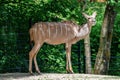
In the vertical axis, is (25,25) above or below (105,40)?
above

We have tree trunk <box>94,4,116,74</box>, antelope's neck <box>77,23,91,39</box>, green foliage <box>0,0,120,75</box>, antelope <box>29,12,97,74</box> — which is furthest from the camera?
green foliage <box>0,0,120,75</box>

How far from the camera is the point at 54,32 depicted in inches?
405

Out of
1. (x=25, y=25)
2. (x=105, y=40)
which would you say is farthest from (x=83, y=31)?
(x=25, y=25)

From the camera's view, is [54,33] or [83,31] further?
[83,31]

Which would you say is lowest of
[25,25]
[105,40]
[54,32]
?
[105,40]

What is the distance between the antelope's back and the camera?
10.2 m

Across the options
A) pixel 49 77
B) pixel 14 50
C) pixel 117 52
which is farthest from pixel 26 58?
pixel 117 52

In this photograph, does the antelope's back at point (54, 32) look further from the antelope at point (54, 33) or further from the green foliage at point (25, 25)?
the green foliage at point (25, 25)

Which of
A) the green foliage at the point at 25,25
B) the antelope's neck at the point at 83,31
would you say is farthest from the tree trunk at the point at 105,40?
the antelope's neck at the point at 83,31

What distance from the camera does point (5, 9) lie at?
12.0m

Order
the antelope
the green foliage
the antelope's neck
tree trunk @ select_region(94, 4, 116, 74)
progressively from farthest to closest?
the green foliage → tree trunk @ select_region(94, 4, 116, 74) → the antelope's neck → the antelope

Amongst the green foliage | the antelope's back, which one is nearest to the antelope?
the antelope's back

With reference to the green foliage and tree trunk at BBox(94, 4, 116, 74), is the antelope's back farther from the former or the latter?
the green foliage

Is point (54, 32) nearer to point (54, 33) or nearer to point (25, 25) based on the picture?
point (54, 33)
